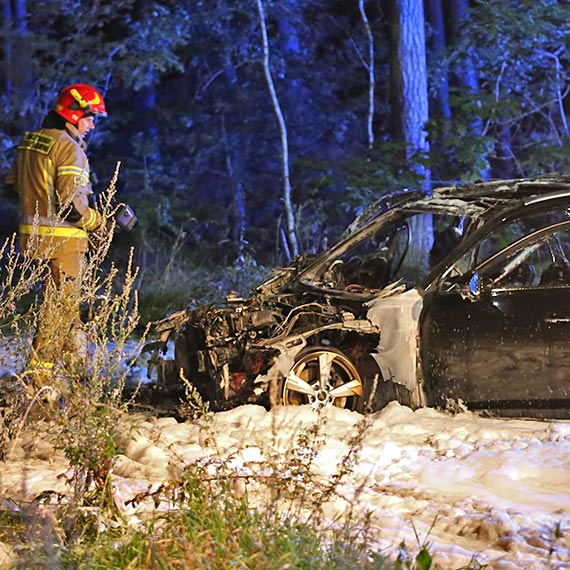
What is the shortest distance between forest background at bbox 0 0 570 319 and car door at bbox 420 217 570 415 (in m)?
5.96

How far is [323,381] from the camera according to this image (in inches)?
248

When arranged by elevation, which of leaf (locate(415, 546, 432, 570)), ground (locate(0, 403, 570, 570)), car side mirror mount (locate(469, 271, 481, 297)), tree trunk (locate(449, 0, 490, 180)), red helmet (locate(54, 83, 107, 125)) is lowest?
ground (locate(0, 403, 570, 570))

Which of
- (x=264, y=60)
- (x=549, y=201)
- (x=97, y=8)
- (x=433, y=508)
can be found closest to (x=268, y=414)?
(x=433, y=508)

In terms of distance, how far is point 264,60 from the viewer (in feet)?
53.2

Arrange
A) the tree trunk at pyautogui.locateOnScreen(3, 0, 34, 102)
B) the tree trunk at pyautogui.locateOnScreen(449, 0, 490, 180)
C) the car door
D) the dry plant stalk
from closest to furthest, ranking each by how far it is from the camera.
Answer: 1. the dry plant stalk
2. the car door
3. the tree trunk at pyautogui.locateOnScreen(449, 0, 490, 180)
4. the tree trunk at pyautogui.locateOnScreen(3, 0, 34, 102)

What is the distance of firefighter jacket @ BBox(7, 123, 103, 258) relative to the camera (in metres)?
6.63

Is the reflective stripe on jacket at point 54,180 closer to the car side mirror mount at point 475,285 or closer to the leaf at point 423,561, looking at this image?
the car side mirror mount at point 475,285

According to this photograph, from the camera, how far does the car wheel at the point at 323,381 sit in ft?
20.5

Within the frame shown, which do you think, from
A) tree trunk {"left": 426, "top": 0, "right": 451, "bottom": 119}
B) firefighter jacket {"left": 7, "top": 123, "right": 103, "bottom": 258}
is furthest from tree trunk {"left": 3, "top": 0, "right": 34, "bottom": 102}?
firefighter jacket {"left": 7, "top": 123, "right": 103, "bottom": 258}

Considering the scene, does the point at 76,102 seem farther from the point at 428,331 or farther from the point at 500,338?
the point at 500,338

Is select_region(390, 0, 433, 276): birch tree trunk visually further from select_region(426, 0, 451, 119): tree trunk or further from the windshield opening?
the windshield opening

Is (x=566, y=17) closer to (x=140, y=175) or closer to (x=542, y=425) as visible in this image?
(x=140, y=175)

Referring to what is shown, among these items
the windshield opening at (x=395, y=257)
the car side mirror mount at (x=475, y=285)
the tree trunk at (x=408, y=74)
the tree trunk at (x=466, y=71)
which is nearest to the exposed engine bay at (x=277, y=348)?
the car side mirror mount at (x=475, y=285)

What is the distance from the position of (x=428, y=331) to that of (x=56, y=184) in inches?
115
